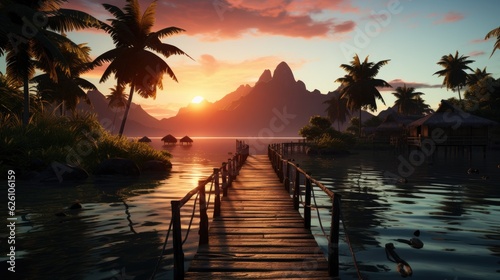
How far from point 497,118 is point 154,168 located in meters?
50.5

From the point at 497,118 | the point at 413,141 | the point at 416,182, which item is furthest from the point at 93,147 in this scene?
the point at 497,118

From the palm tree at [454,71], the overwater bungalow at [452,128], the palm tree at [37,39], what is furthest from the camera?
the palm tree at [454,71]

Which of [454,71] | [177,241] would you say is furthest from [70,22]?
[454,71]

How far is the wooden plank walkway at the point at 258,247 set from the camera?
6598 mm

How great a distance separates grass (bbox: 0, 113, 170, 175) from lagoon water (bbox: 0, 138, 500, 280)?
308 centimetres

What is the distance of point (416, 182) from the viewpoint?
2397 cm

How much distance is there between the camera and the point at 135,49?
34.7 meters

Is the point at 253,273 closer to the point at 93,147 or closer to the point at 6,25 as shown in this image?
the point at 6,25

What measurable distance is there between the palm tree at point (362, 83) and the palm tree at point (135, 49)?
36.3 m

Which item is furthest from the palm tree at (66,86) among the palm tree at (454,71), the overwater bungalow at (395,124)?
the palm tree at (454,71)

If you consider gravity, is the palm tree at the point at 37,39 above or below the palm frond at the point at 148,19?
below

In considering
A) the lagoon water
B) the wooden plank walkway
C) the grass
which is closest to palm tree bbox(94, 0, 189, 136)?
the grass

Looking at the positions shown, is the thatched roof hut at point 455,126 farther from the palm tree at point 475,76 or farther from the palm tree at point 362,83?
the palm tree at point 475,76

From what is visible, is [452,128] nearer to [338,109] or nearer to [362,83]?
[362,83]
